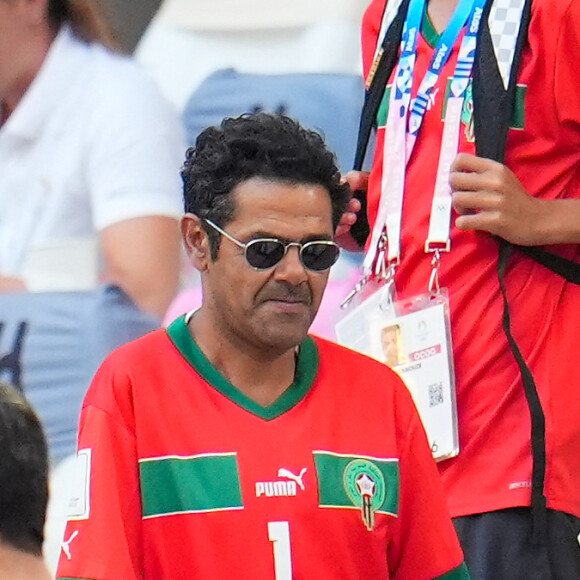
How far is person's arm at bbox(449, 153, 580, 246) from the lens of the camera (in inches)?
95.4

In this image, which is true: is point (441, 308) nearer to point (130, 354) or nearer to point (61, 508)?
point (130, 354)

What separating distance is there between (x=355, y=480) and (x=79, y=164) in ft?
4.69

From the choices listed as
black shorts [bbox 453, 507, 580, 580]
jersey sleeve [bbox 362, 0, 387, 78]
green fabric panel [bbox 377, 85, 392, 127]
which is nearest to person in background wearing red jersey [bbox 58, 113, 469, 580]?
black shorts [bbox 453, 507, 580, 580]

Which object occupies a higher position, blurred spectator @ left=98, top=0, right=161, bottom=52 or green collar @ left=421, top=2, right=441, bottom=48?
blurred spectator @ left=98, top=0, right=161, bottom=52

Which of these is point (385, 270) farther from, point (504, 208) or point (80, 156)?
point (80, 156)

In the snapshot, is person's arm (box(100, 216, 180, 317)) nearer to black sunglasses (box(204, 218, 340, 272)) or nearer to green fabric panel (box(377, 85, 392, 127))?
green fabric panel (box(377, 85, 392, 127))

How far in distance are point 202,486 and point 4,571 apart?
271 mm

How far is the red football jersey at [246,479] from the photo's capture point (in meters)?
1.99

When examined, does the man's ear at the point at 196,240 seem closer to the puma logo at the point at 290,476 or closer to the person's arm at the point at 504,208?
the puma logo at the point at 290,476

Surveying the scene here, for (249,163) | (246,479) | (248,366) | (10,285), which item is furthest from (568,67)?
(10,285)

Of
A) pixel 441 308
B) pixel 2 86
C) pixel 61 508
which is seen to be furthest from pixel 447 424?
pixel 2 86

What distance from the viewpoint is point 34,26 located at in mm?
3336

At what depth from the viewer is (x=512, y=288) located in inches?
98.3

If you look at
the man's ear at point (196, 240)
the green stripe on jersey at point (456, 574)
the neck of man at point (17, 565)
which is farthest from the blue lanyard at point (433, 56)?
the neck of man at point (17, 565)
